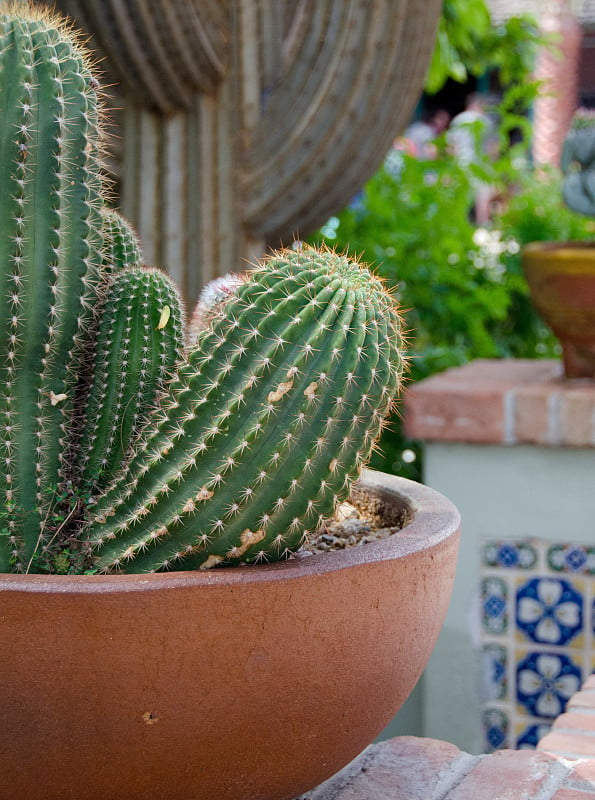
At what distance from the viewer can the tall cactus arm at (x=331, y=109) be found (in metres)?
2.26

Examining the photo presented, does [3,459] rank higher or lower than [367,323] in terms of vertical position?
lower

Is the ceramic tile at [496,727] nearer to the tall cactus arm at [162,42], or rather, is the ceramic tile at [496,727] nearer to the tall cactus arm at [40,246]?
the tall cactus arm at [40,246]

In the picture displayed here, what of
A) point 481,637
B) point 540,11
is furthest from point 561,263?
point 540,11

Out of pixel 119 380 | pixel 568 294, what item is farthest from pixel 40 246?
pixel 568 294

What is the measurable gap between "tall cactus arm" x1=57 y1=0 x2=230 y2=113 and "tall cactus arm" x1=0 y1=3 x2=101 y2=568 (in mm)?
1343

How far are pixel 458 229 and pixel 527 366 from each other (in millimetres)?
1081

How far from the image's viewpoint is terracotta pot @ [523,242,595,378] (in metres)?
2.02

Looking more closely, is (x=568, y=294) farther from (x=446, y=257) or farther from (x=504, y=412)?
(x=446, y=257)

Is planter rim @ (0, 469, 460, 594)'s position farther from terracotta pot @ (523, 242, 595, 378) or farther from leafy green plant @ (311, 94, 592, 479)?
leafy green plant @ (311, 94, 592, 479)

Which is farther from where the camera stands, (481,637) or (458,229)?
(458,229)

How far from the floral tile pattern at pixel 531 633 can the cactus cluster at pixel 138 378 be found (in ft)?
4.02

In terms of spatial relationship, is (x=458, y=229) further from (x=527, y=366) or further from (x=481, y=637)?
(x=481, y=637)

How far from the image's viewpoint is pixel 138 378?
36.8 inches

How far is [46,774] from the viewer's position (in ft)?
2.40
